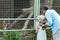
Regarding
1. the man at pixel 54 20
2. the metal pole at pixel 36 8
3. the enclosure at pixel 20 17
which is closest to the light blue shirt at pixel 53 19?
the man at pixel 54 20

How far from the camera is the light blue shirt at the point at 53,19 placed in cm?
648

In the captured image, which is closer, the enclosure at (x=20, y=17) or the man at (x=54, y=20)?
the man at (x=54, y=20)

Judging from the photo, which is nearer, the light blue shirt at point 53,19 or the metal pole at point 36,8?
the light blue shirt at point 53,19

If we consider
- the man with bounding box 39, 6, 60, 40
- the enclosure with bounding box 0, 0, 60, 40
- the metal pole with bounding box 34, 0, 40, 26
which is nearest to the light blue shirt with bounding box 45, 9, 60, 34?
the man with bounding box 39, 6, 60, 40

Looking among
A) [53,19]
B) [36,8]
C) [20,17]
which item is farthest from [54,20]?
[20,17]

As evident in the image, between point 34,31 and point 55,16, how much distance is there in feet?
4.31

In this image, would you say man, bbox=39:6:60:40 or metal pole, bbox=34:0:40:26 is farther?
metal pole, bbox=34:0:40:26

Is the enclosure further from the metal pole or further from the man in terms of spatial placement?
the man

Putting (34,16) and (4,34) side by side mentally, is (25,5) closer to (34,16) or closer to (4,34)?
(34,16)

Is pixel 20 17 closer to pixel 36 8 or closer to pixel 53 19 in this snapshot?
pixel 36 8

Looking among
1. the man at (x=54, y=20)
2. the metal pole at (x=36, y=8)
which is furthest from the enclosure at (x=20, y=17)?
the man at (x=54, y=20)

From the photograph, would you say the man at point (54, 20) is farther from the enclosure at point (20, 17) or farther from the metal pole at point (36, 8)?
the metal pole at point (36, 8)

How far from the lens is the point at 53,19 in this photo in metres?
6.63

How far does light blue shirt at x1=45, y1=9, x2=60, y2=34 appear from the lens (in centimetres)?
648
